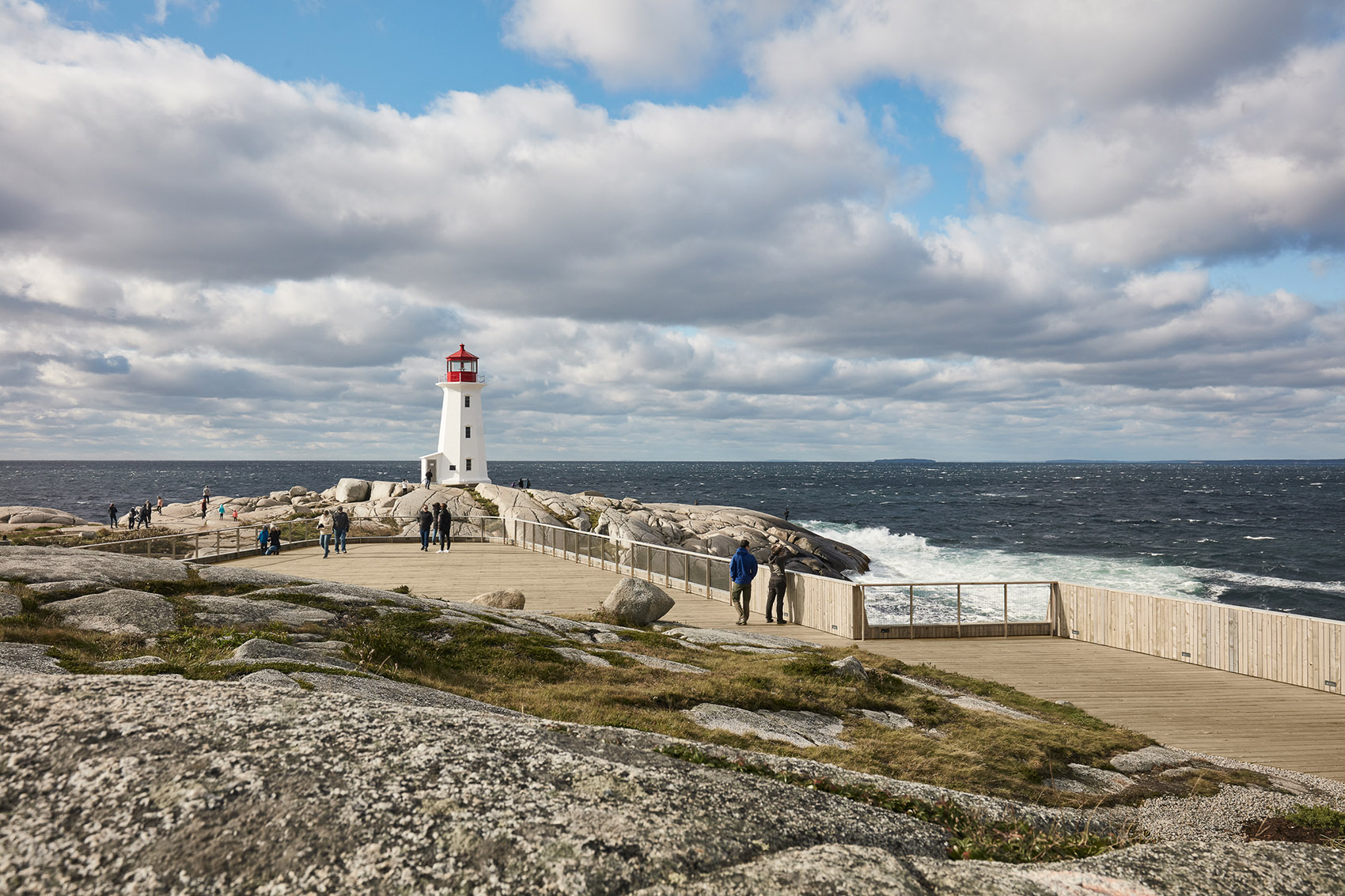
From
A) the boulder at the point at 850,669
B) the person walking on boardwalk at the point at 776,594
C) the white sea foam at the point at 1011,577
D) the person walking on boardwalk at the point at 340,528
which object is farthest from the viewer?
the white sea foam at the point at 1011,577

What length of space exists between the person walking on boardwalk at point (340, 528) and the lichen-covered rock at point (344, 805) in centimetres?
2520

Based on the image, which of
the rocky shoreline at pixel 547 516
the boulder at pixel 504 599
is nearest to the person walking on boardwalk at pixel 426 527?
the rocky shoreline at pixel 547 516

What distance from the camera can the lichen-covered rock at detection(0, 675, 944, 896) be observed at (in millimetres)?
3020

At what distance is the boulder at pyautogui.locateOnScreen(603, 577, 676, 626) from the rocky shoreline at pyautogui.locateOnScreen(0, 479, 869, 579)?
62.8ft

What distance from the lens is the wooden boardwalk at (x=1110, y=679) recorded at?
1042 cm

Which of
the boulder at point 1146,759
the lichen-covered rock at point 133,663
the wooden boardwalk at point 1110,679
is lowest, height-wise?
the wooden boardwalk at point 1110,679

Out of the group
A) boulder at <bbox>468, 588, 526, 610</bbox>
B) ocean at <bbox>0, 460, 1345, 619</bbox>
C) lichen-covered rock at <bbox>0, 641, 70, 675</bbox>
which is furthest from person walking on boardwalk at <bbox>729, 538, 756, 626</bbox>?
ocean at <bbox>0, 460, 1345, 619</bbox>

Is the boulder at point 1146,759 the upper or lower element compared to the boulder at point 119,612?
lower

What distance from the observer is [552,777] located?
3859 mm

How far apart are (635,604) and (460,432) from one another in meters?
40.2

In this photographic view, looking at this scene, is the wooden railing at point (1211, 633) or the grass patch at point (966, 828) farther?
the wooden railing at point (1211, 633)

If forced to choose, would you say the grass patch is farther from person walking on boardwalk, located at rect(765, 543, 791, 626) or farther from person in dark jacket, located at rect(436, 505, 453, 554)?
person in dark jacket, located at rect(436, 505, 453, 554)

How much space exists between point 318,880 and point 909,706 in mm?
8881

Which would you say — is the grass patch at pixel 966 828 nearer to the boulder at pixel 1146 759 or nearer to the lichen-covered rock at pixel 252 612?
the boulder at pixel 1146 759
